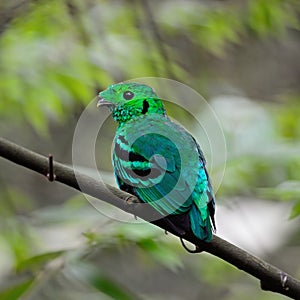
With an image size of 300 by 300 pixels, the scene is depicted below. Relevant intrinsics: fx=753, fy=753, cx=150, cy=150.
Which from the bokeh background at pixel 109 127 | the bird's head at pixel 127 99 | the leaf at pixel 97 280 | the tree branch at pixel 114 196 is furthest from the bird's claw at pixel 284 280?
the leaf at pixel 97 280

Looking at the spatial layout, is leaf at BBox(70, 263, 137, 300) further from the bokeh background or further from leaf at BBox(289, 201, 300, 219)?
leaf at BBox(289, 201, 300, 219)

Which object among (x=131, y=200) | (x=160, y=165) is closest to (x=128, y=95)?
(x=160, y=165)

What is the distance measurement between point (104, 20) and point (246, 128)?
3.52ft

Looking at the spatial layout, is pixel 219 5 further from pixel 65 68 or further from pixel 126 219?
pixel 126 219

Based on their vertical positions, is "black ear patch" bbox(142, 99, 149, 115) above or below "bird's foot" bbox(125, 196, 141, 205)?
above

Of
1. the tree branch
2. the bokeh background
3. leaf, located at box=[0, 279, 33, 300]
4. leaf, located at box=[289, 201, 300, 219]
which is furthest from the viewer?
the bokeh background

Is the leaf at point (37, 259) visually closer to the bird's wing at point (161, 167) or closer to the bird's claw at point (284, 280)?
the bird's wing at point (161, 167)

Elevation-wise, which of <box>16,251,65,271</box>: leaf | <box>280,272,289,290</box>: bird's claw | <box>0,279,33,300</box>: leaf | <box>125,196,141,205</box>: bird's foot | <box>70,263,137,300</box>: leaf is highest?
<box>125,196,141,205</box>: bird's foot

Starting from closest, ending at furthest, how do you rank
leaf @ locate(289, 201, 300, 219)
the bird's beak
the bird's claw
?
the bird's claw < the bird's beak < leaf @ locate(289, 201, 300, 219)

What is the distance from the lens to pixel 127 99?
6.72ft

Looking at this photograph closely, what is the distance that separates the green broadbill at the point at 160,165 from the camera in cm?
185

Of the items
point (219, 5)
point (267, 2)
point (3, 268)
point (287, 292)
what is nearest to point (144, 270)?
point (3, 268)

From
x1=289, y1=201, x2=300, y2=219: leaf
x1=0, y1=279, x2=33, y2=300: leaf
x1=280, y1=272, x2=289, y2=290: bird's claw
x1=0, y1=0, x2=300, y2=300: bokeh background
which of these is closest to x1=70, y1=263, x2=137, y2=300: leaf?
x1=0, y1=0, x2=300, y2=300: bokeh background

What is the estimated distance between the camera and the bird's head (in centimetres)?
204
